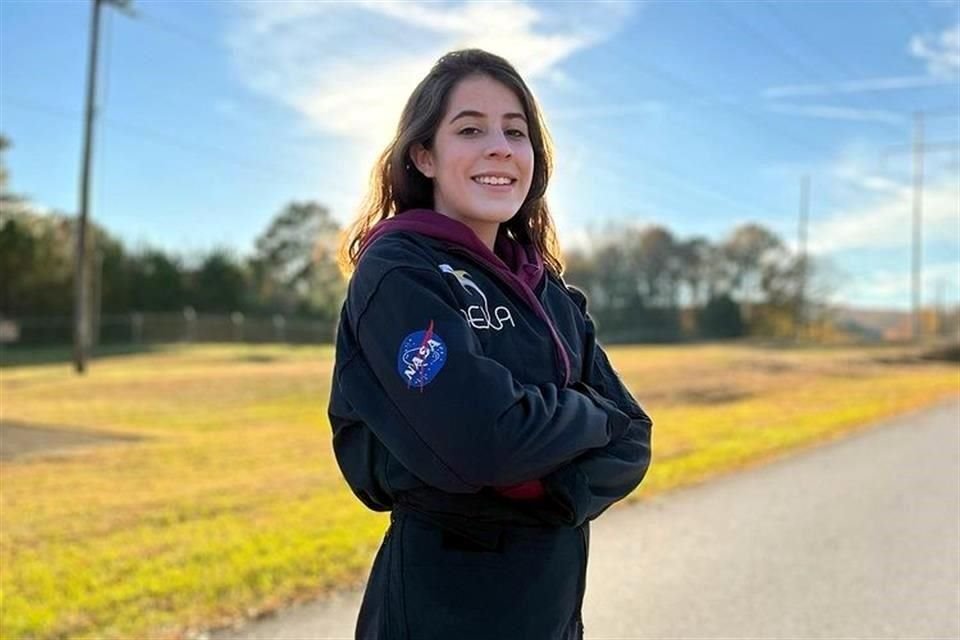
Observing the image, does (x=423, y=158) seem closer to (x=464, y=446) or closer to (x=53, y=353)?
(x=464, y=446)

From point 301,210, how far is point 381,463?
6432 centimetres

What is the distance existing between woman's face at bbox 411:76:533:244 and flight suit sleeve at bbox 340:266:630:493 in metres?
0.30

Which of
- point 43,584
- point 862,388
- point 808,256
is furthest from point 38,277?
point 808,256

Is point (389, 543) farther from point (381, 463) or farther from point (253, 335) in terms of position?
point (253, 335)

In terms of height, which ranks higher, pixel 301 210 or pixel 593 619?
pixel 301 210

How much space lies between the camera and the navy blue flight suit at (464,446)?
155cm

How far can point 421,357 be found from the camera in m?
1.55

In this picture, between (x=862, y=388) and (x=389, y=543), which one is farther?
(x=862, y=388)

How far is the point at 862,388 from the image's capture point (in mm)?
20703

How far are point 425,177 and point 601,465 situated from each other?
0.76m

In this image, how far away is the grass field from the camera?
4672 mm

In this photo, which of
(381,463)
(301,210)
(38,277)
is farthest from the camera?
(301,210)

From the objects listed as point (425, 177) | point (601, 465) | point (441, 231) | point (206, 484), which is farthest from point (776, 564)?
point (206, 484)

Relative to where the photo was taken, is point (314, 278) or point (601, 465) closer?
point (601, 465)
